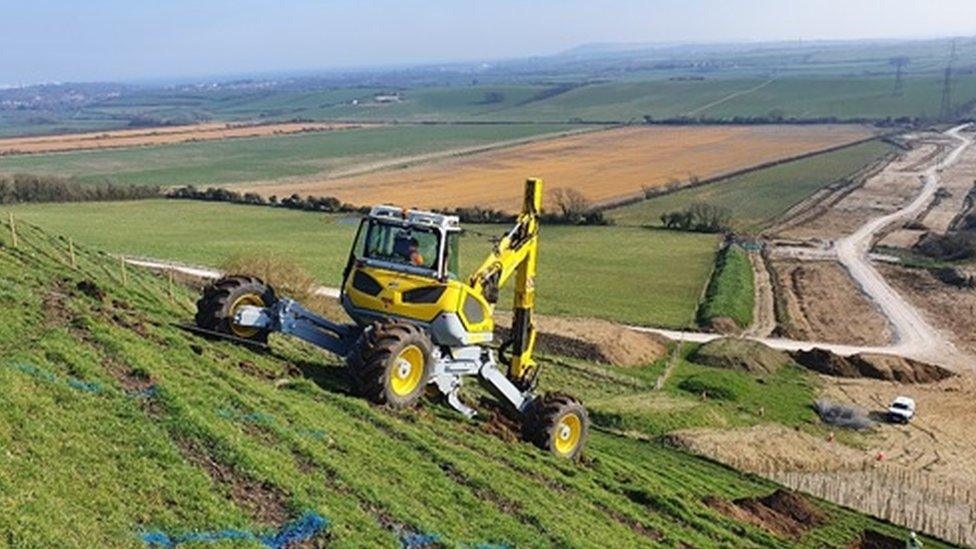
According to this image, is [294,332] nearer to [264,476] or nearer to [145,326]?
[145,326]

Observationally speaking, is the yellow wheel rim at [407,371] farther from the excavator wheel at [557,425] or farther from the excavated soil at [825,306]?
the excavated soil at [825,306]

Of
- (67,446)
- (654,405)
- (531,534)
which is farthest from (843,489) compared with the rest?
(67,446)

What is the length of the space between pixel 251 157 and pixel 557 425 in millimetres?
144800

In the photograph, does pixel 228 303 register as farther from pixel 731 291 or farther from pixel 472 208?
pixel 472 208

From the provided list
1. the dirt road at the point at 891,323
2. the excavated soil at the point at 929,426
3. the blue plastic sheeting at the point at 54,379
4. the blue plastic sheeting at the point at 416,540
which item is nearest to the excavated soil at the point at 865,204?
the dirt road at the point at 891,323

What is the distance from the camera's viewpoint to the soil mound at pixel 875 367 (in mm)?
42656

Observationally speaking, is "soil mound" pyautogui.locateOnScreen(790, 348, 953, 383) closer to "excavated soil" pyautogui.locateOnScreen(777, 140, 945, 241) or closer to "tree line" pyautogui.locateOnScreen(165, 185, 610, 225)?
"excavated soil" pyautogui.locateOnScreen(777, 140, 945, 241)

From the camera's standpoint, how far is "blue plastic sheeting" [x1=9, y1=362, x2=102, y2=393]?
1402 centimetres

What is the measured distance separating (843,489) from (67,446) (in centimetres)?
2276

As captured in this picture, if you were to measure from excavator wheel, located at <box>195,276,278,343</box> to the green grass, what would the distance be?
119ft

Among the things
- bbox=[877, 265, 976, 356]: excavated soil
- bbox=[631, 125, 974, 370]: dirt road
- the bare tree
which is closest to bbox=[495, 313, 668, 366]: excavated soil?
bbox=[631, 125, 974, 370]: dirt road

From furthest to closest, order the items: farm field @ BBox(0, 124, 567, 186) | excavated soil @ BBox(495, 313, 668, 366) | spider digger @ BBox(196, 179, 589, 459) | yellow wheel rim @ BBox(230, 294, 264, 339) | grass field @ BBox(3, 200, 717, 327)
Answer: farm field @ BBox(0, 124, 567, 186), grass field @ BBox(3, 200, 717, 327), excavated soil @ BBox(495, 313, 668, 366), yellow wheel rim @ BBox(230, 294, 264, 339), spider digger @ BBox(196, 179, 589, 459)

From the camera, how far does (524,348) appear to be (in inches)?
836

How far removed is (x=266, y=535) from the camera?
11.7m
